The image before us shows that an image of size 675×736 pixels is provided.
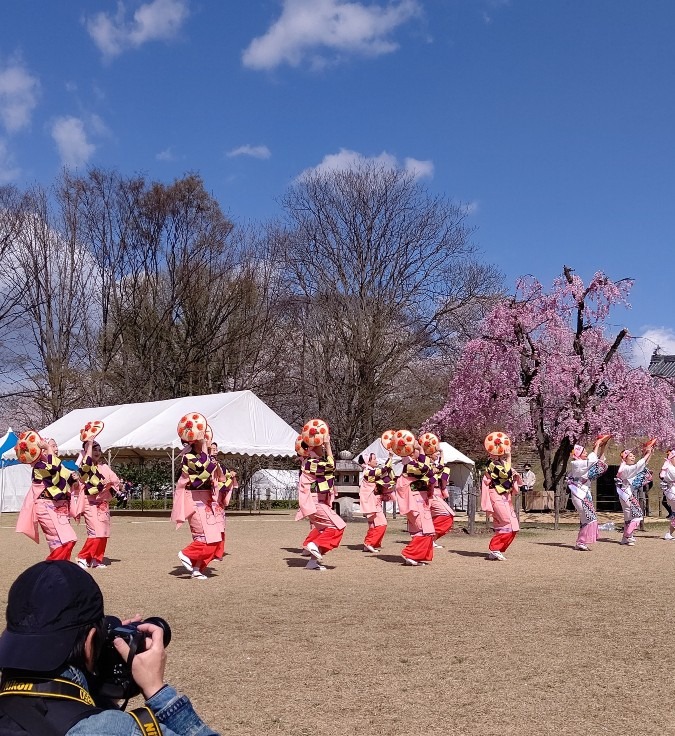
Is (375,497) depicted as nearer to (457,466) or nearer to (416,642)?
(416,642)

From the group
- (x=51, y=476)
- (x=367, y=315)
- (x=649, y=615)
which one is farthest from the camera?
(x=367, y=315)

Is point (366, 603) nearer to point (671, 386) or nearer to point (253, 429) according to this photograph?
point (253, 429)

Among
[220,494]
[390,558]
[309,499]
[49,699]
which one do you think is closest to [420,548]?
[390,558]

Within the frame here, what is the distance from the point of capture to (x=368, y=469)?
14875 mm

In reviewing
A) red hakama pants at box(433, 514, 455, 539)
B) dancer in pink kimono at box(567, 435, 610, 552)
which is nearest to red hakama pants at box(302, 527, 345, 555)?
red hakama pants at box(433, 514, 455, 539)

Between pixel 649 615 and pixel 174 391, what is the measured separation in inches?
1227

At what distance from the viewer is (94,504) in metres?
12.1

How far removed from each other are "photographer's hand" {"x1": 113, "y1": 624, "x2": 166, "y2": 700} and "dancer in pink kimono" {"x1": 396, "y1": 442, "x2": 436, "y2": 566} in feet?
33.8

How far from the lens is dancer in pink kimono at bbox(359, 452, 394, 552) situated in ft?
46.4

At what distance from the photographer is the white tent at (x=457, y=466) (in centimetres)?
2536

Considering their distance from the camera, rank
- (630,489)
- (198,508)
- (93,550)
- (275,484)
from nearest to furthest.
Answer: (198,508) < (93,550) < (630,489) < (275,484)

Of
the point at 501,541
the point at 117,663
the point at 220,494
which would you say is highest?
the point at 220,494

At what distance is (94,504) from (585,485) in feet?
25.3

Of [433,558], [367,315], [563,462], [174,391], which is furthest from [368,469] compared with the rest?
[174,391]
